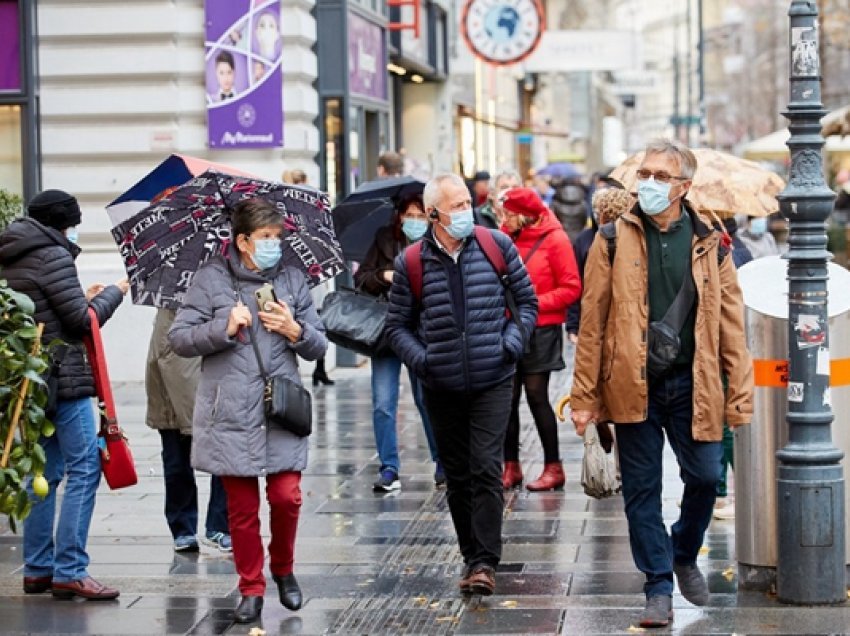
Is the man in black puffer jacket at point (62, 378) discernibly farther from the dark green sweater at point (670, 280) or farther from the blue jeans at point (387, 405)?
the blue jeans at point (387, 405)

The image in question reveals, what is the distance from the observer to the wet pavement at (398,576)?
24.9ft

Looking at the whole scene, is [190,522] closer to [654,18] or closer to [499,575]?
[499,575]

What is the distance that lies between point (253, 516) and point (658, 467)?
5.50ft

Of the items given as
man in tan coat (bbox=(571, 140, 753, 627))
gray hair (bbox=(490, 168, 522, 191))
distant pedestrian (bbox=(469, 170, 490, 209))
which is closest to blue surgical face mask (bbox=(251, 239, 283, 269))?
man in tan coat (bbox=(571, 140, 753, 627))

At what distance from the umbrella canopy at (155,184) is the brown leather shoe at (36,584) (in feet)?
5.37

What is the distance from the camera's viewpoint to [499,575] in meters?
8.54

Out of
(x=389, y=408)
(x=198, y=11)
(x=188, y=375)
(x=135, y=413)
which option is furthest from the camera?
(x=198, y=11)

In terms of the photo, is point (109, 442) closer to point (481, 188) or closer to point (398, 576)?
point (398, 576)

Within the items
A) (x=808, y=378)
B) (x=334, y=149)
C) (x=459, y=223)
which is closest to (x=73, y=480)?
(x=459, y=223)

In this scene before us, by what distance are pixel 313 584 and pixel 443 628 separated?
1081 mm

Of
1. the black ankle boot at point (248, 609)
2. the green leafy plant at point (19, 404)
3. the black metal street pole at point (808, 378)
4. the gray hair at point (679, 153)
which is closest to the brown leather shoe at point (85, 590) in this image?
the black ankle boot at point (248, 609)

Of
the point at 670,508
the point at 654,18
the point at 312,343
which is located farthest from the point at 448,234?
the point at 654,18

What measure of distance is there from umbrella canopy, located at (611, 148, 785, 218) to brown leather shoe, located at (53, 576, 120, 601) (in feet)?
12.4

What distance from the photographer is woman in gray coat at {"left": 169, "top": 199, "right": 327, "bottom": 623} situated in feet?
24.7
